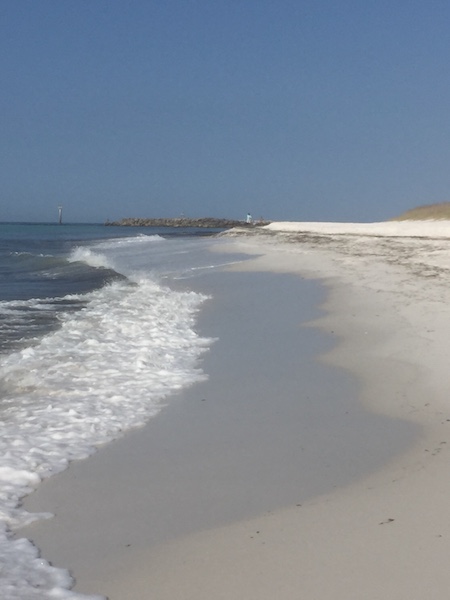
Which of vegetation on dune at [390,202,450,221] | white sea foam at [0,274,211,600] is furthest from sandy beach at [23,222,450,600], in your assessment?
vegetation on dune at [390,202,450,221]

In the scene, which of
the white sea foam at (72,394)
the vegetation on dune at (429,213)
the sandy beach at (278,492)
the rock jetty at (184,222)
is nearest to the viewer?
the sandy beach at (278,492)

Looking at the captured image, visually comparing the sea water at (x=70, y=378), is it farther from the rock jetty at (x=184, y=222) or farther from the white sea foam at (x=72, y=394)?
→ the rock jetty at (x=184, y=222)

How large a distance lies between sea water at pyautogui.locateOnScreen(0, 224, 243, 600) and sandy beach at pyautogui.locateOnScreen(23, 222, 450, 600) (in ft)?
0.48

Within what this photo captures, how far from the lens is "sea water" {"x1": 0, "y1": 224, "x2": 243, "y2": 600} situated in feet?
11.2

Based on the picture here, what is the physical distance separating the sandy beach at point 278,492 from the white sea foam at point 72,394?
14cm

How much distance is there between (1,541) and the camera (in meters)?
3.18

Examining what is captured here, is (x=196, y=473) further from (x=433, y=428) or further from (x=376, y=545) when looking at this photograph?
(x=433, y=428)

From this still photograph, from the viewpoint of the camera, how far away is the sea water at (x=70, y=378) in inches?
134

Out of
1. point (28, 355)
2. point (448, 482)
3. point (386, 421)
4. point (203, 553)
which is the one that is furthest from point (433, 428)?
point (28, 355)

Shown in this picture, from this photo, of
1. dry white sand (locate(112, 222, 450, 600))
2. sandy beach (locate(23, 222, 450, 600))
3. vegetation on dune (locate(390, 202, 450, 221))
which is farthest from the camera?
vegetation on dune (locate(390, 202, 450, 221))

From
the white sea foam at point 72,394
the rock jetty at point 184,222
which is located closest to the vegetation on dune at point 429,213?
the white sea foam at point 72,394

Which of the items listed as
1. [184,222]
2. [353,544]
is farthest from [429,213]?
[184,222]

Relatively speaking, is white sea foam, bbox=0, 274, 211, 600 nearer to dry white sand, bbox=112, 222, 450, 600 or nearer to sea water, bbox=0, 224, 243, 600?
sea water, bbox=0, 224, 243, 600

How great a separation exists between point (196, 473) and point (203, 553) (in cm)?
98
